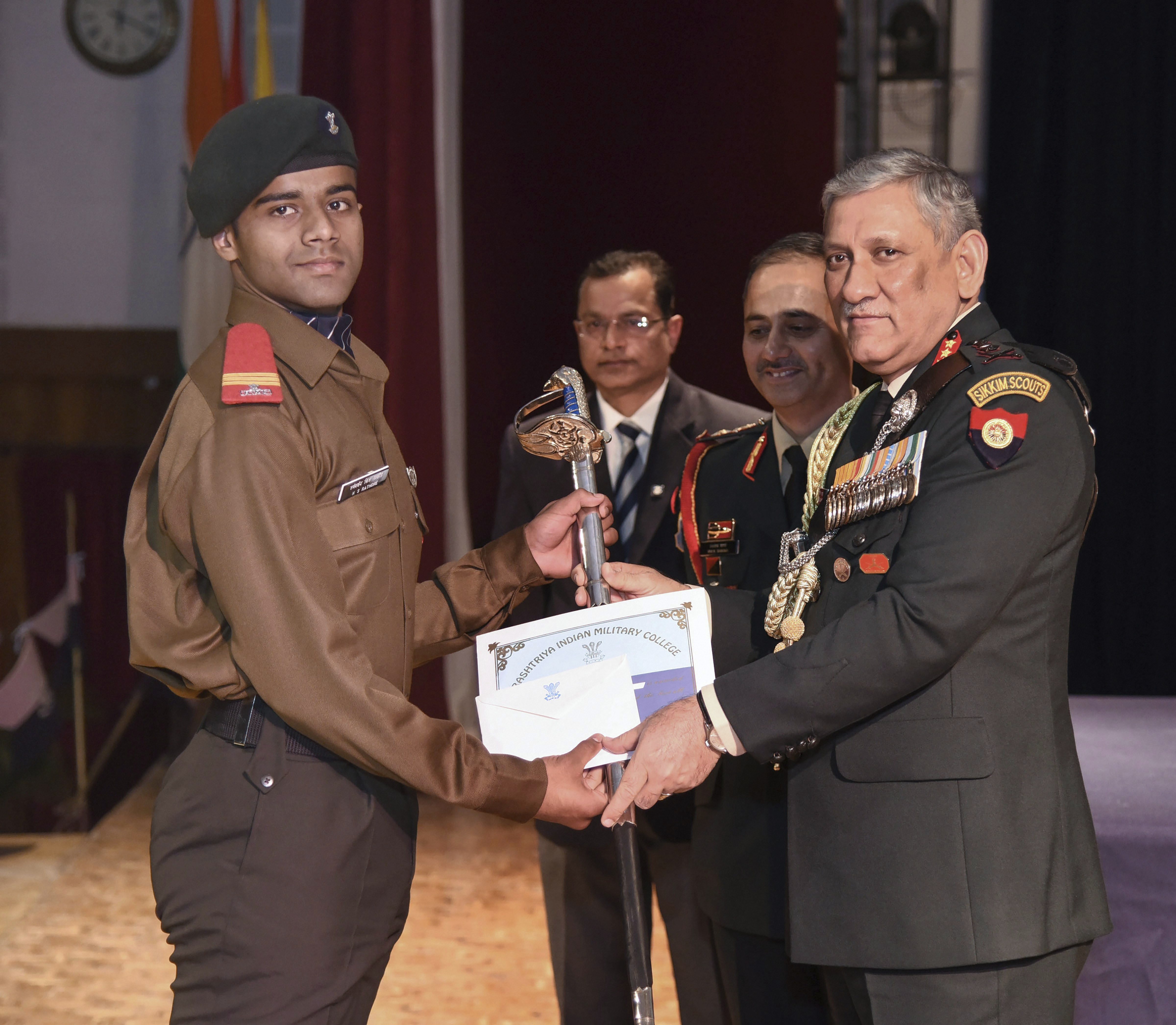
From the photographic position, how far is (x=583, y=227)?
4.68 meters

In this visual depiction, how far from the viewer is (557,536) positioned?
188 centimetres

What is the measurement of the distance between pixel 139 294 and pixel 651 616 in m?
5.31

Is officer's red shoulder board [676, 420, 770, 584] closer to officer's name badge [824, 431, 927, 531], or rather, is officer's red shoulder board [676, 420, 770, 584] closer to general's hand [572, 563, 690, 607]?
general's hand [572, 563, 690, 607]

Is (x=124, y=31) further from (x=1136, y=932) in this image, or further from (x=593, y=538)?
(x=1136, y=932)

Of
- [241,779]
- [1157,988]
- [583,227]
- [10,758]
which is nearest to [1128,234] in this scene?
[583,227]

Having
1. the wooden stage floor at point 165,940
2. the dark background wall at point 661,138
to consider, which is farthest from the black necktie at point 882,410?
the dark background wall at point 661,138

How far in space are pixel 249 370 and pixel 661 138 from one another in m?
3.54

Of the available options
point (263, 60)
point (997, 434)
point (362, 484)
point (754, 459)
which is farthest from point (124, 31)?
point (997, 434)

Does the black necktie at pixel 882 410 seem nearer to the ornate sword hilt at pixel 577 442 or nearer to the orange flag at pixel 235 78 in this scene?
the ornate sword hilt at pixel 577 442

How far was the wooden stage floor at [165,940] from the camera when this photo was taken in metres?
2.87

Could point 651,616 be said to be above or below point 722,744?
above

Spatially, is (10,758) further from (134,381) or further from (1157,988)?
(1157,988)

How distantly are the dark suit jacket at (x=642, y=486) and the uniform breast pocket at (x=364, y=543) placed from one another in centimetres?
80

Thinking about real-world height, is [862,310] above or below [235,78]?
below
